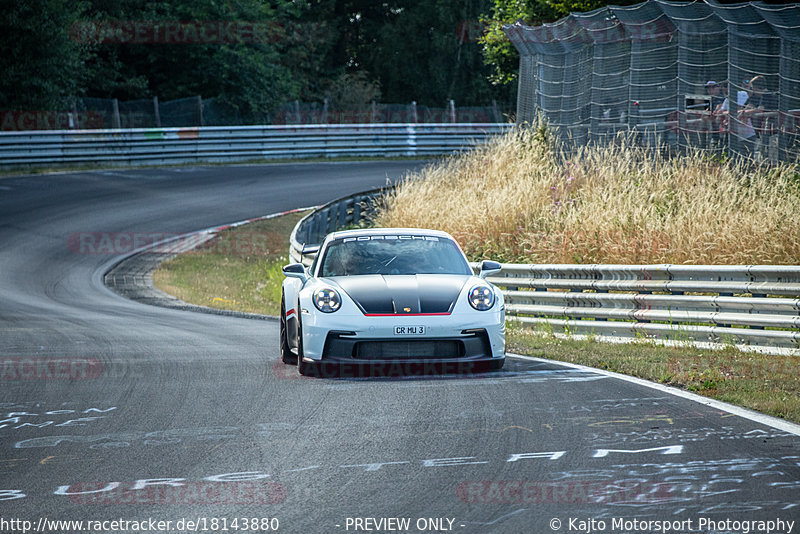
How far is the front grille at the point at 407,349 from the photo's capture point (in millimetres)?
8906

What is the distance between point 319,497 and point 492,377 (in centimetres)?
406

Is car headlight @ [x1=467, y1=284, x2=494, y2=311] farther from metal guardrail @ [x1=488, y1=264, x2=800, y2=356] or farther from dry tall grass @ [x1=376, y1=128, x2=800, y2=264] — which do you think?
dry tall grass @ [x1=376, y1=128, x2=800, y2=264]

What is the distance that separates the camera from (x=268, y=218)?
26672 millimetres

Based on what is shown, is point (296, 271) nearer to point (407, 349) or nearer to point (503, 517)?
point (407, 349)

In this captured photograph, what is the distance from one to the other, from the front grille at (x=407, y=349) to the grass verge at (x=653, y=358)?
1.69 meters

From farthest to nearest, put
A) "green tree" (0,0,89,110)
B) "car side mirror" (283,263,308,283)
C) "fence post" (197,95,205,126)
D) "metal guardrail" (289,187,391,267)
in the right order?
"fence post" (197,95,205,126), "green tree" (0,0,89,110), "metal guardrail" (289,187,391,267), "car side mirror" (283,263,308,283)

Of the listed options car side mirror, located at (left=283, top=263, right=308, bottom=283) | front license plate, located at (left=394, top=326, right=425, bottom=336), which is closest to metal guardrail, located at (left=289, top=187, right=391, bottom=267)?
car side mirror, located at (left=283, top=263, right=308, bottom=283)

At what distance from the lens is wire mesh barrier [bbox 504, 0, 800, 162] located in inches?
672

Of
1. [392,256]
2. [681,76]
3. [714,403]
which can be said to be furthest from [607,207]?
[714,403]

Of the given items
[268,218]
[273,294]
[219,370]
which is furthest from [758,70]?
[268,218]

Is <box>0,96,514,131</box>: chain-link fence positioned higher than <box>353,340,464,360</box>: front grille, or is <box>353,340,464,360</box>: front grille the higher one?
<box>0,96,514,131</box>: chain-link fence

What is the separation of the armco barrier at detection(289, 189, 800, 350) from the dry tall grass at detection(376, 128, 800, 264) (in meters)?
1.63

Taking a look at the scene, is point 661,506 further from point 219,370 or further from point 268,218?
point 268,218

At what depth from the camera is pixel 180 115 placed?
38.4 meters
